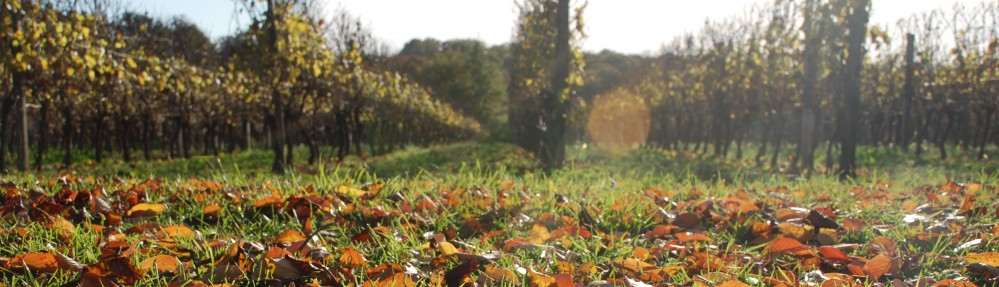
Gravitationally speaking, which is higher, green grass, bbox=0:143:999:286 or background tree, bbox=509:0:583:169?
background tree, bbox=509:0:583:169

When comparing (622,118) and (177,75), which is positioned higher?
(177,75)

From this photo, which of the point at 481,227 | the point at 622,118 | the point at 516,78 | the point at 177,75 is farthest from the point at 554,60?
the point at 622,118

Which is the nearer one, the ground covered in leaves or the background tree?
the ground covered in leaves

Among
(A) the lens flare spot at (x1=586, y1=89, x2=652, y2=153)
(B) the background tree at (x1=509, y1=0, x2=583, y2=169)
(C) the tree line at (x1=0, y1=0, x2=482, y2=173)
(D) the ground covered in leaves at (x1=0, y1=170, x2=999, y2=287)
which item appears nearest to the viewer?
(D) the ground covered in leaves at (x1=0, y1=170, x2=999, y2=287)

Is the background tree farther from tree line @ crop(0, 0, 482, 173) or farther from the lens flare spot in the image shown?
the lens flare spot

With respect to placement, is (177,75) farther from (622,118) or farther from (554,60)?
(622,118)

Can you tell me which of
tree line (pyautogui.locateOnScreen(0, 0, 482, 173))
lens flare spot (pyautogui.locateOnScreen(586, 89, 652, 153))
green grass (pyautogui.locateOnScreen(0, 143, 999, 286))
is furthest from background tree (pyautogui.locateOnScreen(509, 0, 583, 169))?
lens flare spot (pyautogui.locateOnScreen(586, 89, 652, 153))

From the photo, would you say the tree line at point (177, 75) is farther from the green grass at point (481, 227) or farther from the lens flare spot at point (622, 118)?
the lens flare spot at point (622, 118)

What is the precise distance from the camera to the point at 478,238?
304cm

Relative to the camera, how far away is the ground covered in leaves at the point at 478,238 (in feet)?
7.13

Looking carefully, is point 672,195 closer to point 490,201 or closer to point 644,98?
point 490,201

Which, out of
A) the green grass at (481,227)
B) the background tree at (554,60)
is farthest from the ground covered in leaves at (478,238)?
the background tree at (554,60)

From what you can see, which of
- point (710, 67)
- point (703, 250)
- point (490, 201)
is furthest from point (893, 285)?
point (710, 67)

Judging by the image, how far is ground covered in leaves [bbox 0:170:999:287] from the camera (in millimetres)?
2174
